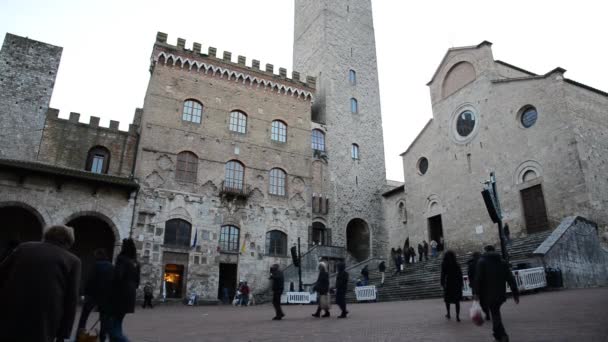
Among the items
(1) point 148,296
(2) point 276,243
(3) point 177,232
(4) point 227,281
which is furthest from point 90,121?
→ (2) point 276,243

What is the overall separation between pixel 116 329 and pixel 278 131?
23.5m

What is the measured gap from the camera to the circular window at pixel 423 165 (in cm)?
2846

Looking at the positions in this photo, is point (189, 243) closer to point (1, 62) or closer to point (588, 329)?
point (1, 62)

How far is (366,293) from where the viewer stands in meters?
18.3

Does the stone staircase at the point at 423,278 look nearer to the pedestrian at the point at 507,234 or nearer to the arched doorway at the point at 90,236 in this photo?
the pedestrian at the point at 507,234

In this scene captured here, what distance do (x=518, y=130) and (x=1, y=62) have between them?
28.3 metres

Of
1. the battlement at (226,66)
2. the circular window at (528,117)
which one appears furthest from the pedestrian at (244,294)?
the circular window at (528,117)

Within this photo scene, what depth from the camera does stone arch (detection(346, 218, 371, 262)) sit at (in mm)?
29766

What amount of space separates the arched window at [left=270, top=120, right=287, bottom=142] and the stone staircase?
11241mm

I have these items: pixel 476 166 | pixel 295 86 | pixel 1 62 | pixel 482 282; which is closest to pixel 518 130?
pixel 476 166

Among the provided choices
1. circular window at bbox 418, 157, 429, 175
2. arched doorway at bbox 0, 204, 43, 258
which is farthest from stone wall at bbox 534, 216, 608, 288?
arched doorway at bbox 0, 204, 43, 258

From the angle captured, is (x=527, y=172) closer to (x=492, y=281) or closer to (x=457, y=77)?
(x=457, y=77)

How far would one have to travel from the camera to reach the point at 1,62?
74.2 ft

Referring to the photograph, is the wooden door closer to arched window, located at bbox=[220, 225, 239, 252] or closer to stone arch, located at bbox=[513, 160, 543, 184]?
stone arch, located at bbox=[513, 160, 543, 184]
